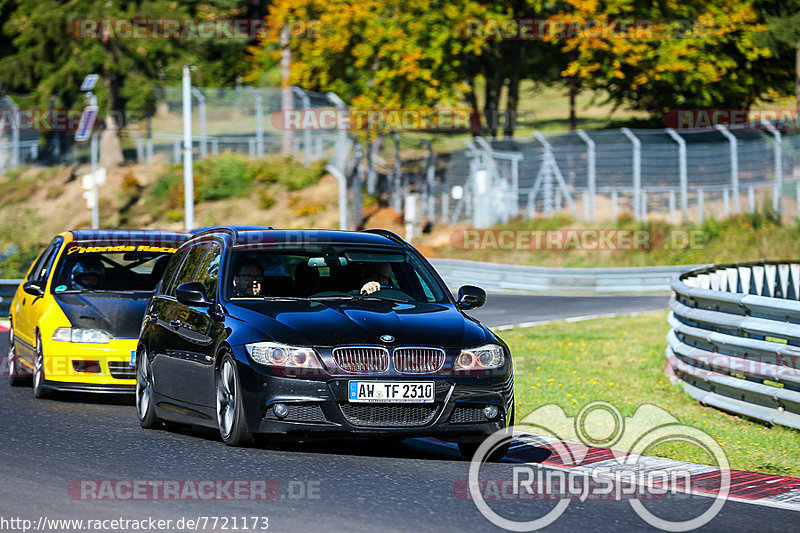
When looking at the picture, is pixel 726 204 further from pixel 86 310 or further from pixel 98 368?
pixel 98 368

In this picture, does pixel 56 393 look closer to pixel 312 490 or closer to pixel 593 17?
pixel 312 490

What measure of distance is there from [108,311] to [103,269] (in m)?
1.25

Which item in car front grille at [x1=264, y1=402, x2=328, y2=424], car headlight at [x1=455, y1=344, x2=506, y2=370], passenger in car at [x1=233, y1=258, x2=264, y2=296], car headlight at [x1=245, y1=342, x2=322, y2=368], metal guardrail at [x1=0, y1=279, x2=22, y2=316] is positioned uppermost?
passenger in car at [x1=233, y1=258, x2=264, y2=296]

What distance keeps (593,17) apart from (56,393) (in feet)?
107

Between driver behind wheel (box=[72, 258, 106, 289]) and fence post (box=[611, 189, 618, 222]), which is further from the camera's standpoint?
fence post (box=[611, 189, 618, 222])

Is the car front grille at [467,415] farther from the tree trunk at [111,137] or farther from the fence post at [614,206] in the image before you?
the tree trunk at [111,137]

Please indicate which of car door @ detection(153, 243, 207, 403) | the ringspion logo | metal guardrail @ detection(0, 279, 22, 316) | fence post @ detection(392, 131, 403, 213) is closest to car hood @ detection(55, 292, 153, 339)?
car door @ detection(153, 243, 207, 403)

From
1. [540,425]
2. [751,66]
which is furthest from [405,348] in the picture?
[751,66]

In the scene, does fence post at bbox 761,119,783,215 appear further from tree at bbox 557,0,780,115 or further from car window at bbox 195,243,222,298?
car window at bbox 195,243,222,298

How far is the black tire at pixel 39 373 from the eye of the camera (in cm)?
1255

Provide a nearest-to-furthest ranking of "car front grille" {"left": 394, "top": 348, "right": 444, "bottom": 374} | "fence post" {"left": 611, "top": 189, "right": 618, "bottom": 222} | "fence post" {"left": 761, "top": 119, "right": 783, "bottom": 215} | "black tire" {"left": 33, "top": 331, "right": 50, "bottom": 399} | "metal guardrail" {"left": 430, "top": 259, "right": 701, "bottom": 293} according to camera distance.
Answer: "car front grille" {"left": 394, "top": 348, "right": 444, "bottom": 374} → "black tire" {"left": 33, "top": 331, "right": 50, "bottom": 399} → "metal guardrail" {"left": 430, "top": 259, "right": 701, "bottom": 293} → "fence post" {"left": 761, "top": 119, "right": 783, "bottom": 215} → "fence post" {"left": 611, "top": 189, "right": 618, "bottom": 222}

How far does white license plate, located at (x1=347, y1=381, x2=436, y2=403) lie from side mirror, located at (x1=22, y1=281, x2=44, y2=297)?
563 centimetres

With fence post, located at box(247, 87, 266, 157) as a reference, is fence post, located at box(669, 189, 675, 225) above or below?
below

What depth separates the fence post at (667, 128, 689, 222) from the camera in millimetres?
37562
